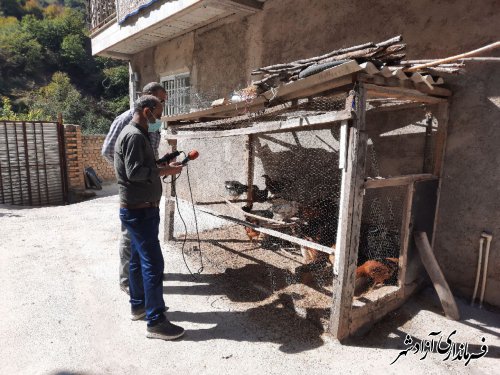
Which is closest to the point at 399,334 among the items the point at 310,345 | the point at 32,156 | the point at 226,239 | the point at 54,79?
the point at 310,345

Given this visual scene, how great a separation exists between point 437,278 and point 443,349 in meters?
0.67

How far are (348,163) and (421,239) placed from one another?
1.37m

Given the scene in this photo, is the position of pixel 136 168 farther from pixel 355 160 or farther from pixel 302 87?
pixel 355 160

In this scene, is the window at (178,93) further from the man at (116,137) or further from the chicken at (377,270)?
the chicken at (377,270)

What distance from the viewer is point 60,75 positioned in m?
31.9

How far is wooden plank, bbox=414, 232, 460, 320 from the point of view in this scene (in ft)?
10.3

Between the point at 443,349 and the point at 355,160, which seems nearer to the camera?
the point at 355,160

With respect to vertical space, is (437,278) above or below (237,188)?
below

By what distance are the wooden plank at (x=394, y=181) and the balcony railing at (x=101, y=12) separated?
318 inches

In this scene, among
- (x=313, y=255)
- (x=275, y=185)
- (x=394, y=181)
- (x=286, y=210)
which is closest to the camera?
(x=394, y=181)

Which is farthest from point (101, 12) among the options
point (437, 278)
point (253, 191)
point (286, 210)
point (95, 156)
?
point (437, 278)

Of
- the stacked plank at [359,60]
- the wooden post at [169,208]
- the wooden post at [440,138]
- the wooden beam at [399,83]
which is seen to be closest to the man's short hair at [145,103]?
the stacked plank at [359,60]

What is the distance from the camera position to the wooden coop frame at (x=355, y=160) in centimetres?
252

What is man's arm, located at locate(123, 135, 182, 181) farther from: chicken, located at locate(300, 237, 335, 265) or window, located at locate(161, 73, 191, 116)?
window, located at locate(161, 73, 191, 116)
